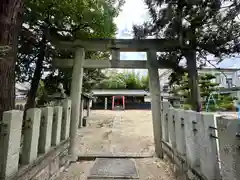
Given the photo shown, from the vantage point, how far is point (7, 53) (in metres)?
2.05

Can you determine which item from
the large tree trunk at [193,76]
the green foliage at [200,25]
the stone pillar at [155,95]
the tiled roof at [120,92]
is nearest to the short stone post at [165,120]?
the stone pillar at [155,95]

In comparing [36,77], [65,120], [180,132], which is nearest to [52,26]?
[36,77]

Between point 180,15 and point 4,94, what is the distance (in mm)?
2770

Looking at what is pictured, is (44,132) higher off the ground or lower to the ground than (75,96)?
lower

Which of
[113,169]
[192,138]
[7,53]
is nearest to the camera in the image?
[7,53]

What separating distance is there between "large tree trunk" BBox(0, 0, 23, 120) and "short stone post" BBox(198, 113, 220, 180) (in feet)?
7.17

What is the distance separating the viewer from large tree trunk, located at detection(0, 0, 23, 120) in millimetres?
1981

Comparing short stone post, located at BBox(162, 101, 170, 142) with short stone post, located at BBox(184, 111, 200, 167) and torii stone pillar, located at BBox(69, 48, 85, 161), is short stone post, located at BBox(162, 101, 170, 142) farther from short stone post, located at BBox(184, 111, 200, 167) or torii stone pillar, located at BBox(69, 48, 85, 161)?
torii stone pillar, located at BBox(69, 48, 85, 161)

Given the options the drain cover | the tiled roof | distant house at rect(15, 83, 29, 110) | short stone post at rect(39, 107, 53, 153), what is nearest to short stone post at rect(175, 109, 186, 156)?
the drain cover

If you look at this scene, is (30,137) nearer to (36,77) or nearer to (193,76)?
(36,77)

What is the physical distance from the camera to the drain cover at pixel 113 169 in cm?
297

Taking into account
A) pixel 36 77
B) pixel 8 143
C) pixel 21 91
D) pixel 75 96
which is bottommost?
pixel 8 143

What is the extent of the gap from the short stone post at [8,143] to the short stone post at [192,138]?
76.2 inches

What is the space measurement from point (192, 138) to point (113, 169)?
164cm
